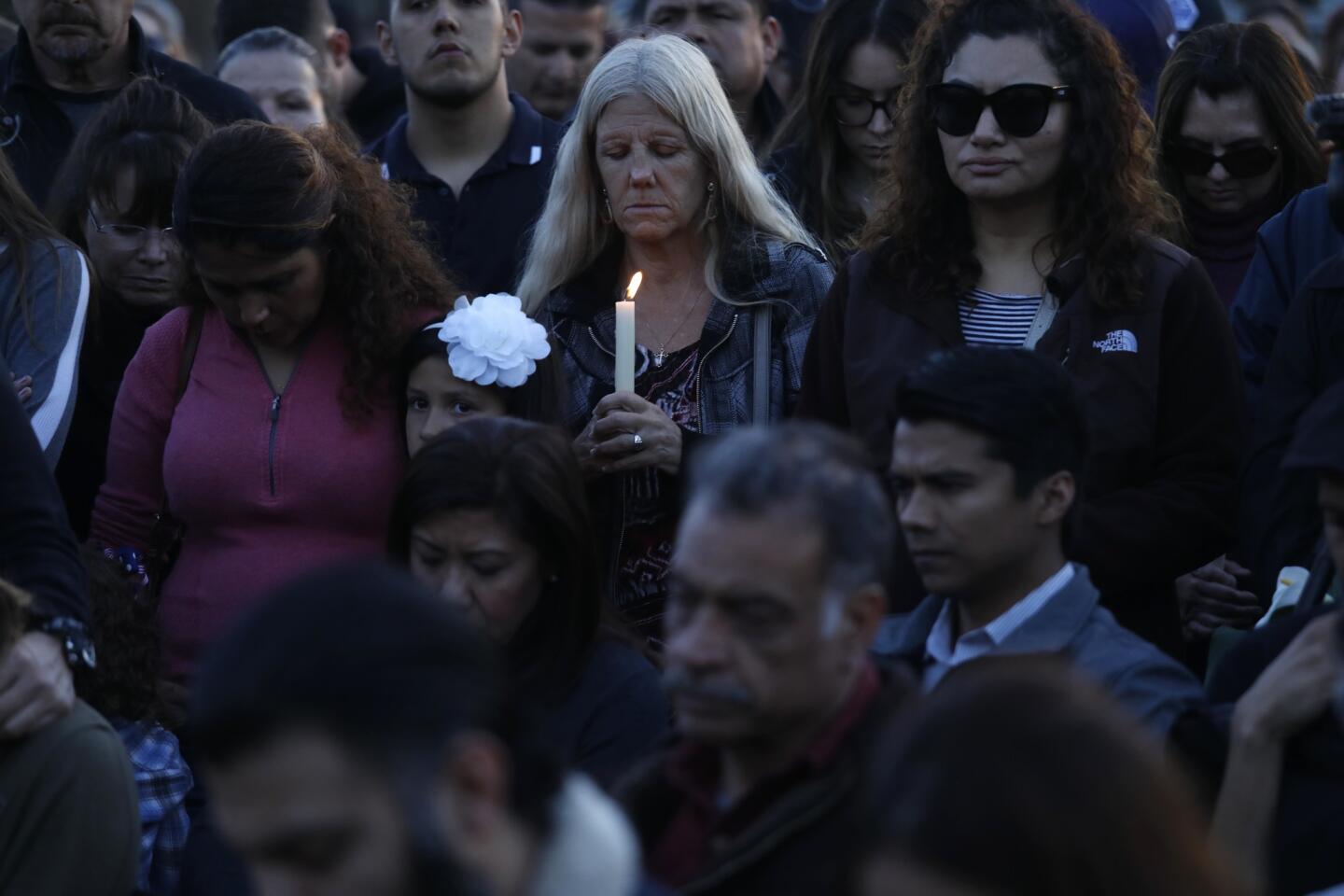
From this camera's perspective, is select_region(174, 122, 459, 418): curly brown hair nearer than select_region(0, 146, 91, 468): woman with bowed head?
Yes

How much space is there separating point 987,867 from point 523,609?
77.2 inches

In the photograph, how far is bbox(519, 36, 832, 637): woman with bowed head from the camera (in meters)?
4.41

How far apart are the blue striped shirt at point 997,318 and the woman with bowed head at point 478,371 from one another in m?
0.92

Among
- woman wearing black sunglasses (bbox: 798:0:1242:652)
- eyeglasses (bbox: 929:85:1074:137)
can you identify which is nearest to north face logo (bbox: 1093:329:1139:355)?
woman wearing black sunglasses (bbox: 798:0:1242:652)

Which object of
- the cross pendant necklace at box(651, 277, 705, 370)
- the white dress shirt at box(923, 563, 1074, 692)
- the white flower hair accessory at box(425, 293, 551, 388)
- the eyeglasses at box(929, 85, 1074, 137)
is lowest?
the white dress shirt at box(923, 563, 1074, 692)

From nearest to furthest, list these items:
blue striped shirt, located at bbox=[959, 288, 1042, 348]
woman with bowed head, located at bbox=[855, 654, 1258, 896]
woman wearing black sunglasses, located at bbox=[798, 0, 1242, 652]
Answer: woman with bowed head, located at bbox=[855, 654, 1258, 896] < woman wearing black sunglasses, located at bbox=[798, 0, 1242, 652] < blue striped shirt, located at bbox=[959, 288, 1042, 348]

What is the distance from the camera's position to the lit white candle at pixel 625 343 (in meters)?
3.98

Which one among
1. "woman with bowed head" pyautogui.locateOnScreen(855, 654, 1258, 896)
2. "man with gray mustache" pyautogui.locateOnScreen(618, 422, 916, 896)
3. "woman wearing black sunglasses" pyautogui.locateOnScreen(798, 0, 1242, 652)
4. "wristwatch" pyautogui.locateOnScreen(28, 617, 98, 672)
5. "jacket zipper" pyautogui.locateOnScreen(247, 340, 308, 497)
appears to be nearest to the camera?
"woman with bowed head" pyautogui.locateOnScreen(855, 654, 1258, 896)

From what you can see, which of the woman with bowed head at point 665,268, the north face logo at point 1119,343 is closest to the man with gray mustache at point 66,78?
the woman with bowed head at point 665,268

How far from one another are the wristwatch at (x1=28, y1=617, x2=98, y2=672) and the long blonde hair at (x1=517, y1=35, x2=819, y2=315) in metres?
1.57

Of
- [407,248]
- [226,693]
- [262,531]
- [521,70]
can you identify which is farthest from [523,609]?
[521,70]

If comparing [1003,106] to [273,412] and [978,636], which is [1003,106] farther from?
[273,412]

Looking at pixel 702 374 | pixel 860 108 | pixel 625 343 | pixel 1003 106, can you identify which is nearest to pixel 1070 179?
pixel 1003 106

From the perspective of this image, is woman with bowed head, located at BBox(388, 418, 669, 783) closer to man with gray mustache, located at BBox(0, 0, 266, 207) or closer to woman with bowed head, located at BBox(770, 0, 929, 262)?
woman with bowed head, located at BBox(770, 0, 929, 262)
